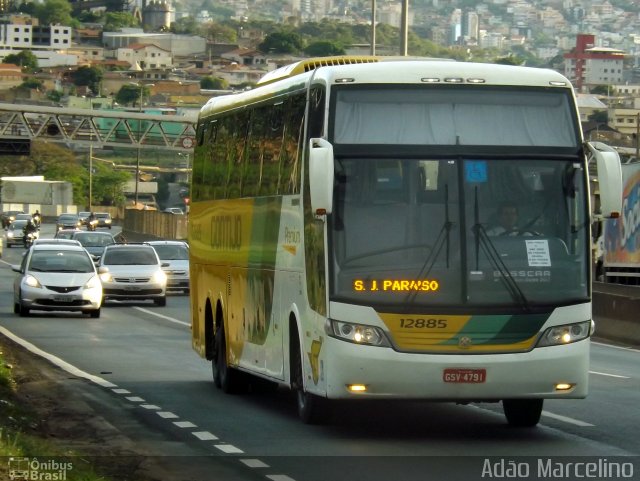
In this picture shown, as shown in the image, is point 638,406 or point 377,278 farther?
point 638,406

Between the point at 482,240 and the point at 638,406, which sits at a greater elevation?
the point at 482,240

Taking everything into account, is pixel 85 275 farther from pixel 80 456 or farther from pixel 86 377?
pixel 80 456

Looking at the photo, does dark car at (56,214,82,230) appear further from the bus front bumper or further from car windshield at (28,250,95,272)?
the bus front bumper

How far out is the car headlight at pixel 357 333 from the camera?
14516mm

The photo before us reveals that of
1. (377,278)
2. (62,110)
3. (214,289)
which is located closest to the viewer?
(377,278)

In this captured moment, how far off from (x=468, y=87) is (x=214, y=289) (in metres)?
5.96

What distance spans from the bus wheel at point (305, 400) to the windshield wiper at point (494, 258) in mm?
2047

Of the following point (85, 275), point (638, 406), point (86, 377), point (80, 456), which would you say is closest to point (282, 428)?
point (80, 456)

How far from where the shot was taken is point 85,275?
1427 inches

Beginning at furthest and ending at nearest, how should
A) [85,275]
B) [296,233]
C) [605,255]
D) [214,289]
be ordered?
[605,255]
[85,275]
[214,289]
[296,233]

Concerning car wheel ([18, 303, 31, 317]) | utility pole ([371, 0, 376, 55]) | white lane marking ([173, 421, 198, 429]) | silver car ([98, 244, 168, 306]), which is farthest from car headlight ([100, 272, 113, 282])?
white lane marking ([173, 421, 198, 429])

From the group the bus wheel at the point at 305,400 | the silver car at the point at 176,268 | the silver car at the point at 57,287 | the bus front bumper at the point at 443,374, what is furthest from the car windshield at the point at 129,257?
the bus front bumper at the point at 443,374

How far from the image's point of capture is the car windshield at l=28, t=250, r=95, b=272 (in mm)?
36656

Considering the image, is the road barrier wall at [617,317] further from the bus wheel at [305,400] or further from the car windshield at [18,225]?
the car windshield at [18,225]
